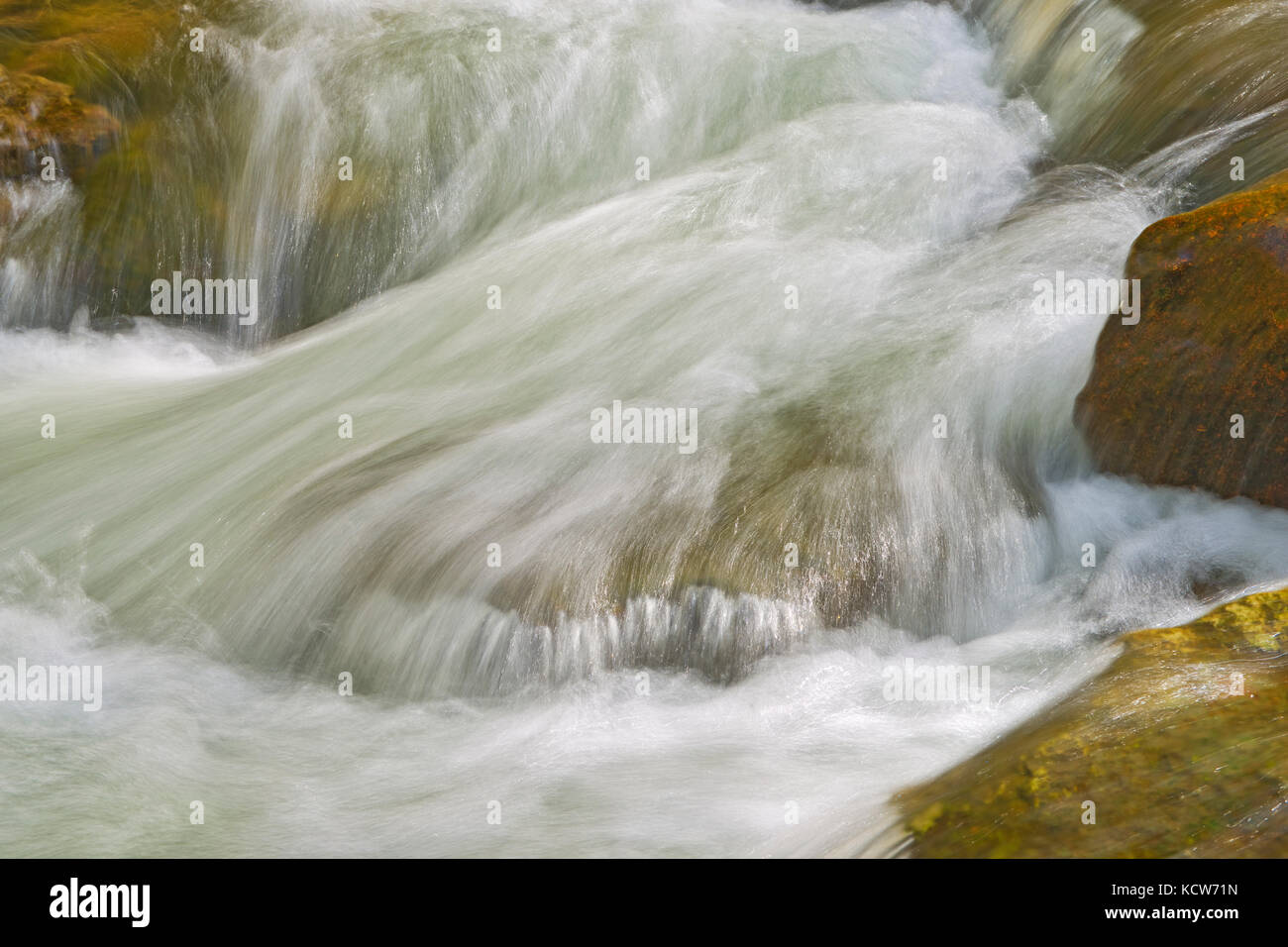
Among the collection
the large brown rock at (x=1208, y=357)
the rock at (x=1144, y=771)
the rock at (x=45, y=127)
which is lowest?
the rock at (x=1144, y=771)

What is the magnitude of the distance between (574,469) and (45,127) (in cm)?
434

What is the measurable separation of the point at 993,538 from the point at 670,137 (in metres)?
3.95

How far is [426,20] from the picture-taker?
8.55 metres

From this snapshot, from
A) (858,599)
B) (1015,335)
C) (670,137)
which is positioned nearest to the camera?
(858,599)

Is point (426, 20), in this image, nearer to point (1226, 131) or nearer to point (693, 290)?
point (693, 290)

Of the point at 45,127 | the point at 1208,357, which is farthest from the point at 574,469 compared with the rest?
the point at 45,127

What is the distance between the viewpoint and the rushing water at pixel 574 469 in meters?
4.67

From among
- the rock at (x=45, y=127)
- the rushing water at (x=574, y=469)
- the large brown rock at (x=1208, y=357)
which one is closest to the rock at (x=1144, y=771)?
the rushing water at (x=574, y=469)

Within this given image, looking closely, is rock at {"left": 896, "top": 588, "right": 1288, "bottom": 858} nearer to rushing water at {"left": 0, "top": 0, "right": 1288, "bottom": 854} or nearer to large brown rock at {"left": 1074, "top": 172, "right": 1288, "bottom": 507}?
rushing water at {"left": 0, "top": 0, "right": 1288, "bottom": 854}

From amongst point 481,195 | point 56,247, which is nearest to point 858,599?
point 481,195

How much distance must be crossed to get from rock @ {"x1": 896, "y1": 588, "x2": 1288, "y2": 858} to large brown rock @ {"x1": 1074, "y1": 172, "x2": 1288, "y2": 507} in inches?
35.7

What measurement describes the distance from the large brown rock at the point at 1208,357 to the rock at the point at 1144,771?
2.97ft

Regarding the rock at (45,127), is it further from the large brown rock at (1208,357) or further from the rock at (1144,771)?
the rock at (1144,771)

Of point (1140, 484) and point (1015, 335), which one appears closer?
point (1140, 484)
